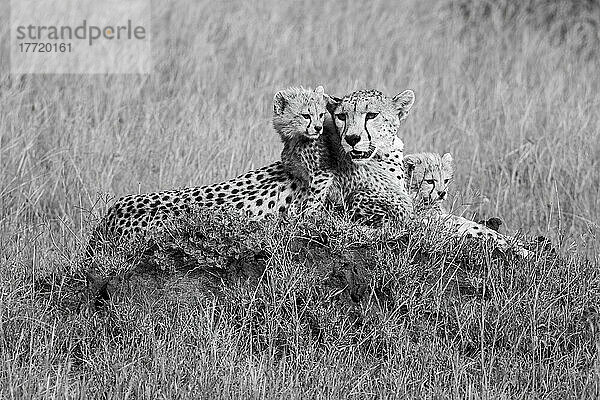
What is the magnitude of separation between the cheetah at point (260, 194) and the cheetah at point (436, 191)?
1.94 feet

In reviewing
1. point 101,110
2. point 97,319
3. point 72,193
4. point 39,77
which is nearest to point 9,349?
point 97,319

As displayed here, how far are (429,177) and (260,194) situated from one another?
0.91 meters

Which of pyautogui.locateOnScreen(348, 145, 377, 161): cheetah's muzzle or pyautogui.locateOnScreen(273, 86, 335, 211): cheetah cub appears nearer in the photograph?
pyautogui.locateOnScreen(348, 145, 377, 161): cheetah's muzzle

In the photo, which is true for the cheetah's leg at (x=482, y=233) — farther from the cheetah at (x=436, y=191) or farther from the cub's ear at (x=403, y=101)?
the cub's ear at (x=403, y=101)

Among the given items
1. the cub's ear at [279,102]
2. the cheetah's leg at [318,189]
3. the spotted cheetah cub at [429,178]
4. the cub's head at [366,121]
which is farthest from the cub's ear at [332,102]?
the spotted cheetah cub at [429,178]

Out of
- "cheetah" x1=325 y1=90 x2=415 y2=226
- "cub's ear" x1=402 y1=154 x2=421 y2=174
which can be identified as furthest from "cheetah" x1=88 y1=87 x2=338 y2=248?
"cub's ear" x1=402 y1=154 x2=421 y2=174

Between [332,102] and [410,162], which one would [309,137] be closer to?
[332,102]

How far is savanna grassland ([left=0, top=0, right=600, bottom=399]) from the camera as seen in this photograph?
4414 millimetres

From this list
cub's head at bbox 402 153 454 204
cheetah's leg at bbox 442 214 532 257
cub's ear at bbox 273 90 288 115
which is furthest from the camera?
cub's head at bbox 402 153 454 204

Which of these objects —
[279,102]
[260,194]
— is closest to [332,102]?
[279,102]

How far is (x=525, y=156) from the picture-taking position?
24.5 feet

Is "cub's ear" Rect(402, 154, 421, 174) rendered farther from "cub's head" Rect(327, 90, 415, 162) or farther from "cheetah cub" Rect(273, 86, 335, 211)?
"cheetah cub" Rect(273, 86, 335, 211)

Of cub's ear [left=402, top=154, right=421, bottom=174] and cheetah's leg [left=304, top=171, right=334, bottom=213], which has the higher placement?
cub's ear [left=402, top=154, right=421, bottom=174]

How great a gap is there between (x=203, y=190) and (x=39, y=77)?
3.52 meters
